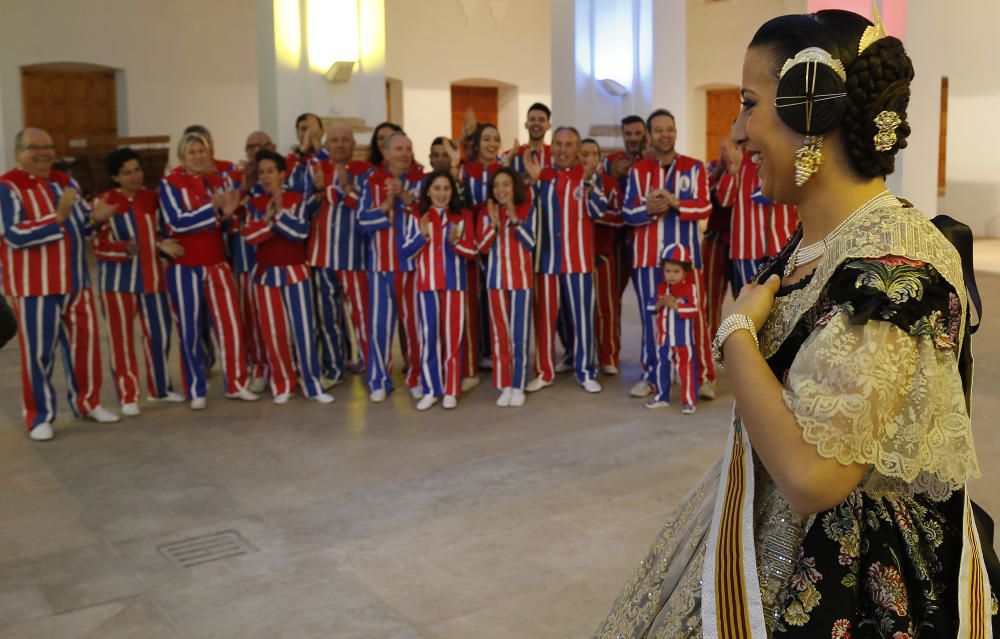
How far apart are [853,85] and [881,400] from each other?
0.42 m

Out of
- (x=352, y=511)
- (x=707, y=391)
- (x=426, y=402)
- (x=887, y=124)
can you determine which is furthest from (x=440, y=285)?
(x=887, y=124)

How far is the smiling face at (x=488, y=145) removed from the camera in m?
6.70

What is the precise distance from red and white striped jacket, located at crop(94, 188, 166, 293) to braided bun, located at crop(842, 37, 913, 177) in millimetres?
5393

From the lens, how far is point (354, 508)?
455cm

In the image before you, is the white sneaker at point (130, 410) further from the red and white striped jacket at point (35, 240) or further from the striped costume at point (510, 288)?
the striped costume at point (510, 288)

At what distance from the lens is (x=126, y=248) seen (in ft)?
20.3

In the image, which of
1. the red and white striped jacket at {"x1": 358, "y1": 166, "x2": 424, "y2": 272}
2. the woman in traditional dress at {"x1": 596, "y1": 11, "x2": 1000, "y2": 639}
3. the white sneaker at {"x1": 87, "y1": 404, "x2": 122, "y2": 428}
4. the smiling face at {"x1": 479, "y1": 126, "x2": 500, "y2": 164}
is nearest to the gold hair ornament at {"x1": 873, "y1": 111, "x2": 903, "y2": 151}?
the woman in traditional dress at {"x1": 596, "y1": 11, "x2": 1000, "y2": 639}

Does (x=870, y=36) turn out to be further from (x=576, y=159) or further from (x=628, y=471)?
(x=576, y=159)

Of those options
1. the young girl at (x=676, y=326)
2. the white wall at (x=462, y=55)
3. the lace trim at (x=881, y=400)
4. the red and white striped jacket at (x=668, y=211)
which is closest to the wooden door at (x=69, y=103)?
the white wall at (x=462, y=55)

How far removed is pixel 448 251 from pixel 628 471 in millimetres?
1933

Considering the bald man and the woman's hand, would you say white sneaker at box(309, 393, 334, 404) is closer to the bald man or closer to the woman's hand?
the bald man

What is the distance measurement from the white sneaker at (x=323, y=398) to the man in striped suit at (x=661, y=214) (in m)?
1.80

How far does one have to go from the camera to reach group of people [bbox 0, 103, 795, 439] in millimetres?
6207

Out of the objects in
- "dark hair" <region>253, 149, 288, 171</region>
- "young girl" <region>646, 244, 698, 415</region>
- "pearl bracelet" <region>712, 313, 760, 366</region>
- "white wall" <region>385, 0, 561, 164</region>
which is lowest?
"young girl" <region>646, 244, 698, 415</region>
